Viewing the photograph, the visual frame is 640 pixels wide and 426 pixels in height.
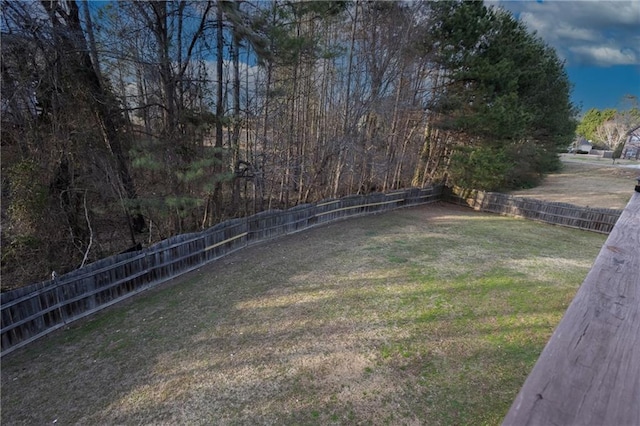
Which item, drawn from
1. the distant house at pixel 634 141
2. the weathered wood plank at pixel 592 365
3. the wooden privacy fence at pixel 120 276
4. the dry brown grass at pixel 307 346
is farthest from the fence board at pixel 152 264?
the weathered wood plank at pixel 592 365

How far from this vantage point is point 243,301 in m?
5.18

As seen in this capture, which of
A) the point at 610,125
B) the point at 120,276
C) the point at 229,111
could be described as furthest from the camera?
the point at 610,125

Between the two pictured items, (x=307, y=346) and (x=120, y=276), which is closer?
(x=307, y=346)

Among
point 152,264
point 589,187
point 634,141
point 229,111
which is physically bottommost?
point 152,264

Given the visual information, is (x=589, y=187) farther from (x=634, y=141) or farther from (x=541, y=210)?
(x=541, y=210)

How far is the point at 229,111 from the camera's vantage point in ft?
26.5

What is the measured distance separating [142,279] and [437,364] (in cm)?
502

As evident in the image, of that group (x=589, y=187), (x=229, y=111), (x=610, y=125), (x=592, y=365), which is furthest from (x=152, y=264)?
(x=610, y=125)

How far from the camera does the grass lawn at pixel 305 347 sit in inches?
123

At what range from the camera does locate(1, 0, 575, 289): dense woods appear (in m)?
5.18

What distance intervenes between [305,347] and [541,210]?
12.1 meters

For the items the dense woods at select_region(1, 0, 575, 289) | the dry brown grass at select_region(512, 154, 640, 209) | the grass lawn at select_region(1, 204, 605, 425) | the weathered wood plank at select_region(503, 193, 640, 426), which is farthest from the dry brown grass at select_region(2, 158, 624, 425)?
the dry brown grass at select_region(512, 154, 640, 209)

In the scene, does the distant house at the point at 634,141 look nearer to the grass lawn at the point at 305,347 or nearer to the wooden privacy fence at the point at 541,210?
the wooden privacy fence at the point at 541,210

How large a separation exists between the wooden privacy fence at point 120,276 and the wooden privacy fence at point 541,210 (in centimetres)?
907
